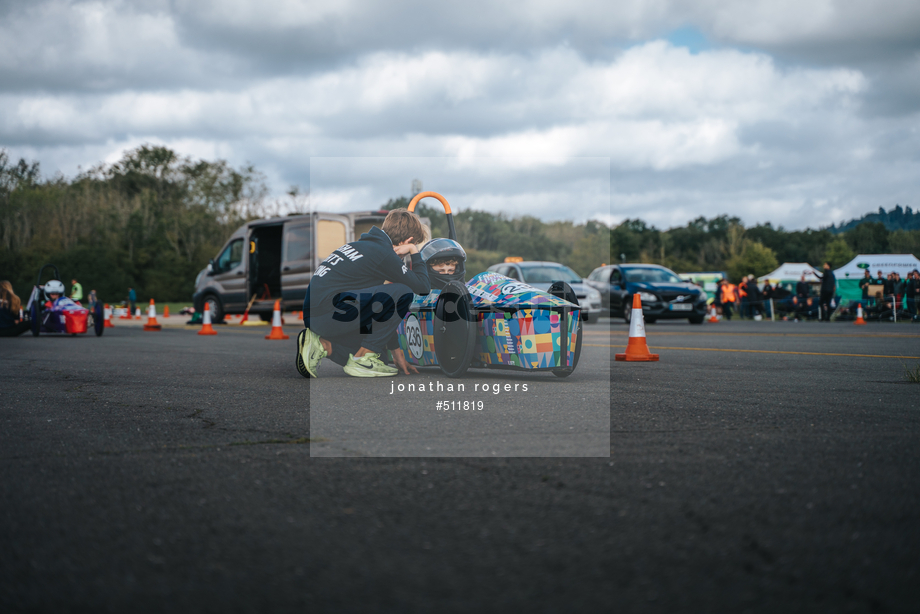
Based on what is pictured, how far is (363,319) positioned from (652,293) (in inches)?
594

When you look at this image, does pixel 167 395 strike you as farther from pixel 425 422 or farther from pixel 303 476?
pixel 303 476

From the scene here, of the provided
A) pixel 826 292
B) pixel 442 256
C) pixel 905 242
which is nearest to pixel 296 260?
pixel 442 256

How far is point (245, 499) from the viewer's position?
280cm

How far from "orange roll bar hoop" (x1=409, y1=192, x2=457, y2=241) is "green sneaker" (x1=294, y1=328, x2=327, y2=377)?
1445 millimetres

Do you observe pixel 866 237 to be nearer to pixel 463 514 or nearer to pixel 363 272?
pixel 363 272

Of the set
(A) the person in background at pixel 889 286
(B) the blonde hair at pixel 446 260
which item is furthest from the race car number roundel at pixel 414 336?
(A) the person in background at pixel 889 286

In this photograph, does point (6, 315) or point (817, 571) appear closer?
point (817, 571)

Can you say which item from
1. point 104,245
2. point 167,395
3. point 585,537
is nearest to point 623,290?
point 167,395

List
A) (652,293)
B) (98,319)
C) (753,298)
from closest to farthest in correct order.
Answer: (98,319) < (652,293) < (753,298)

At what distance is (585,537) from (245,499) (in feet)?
4.03

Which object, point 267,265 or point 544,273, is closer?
point 544,273

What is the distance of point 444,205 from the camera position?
6461 mm

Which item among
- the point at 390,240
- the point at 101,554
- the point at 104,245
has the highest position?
the point at 104,245

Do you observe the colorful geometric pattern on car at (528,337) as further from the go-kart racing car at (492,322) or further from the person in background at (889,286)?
the person in background at (889,286)
